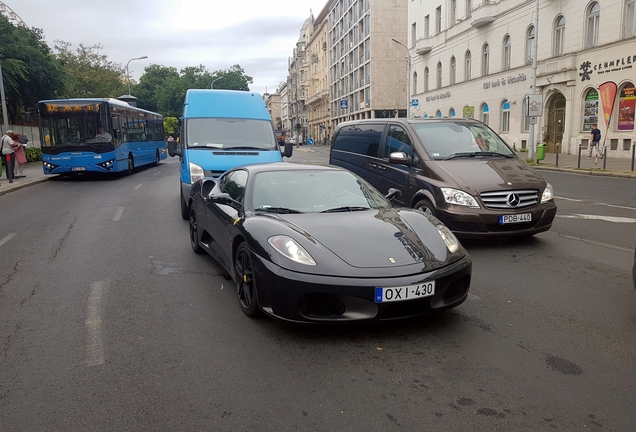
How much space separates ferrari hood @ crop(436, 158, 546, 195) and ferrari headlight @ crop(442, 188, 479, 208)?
75 millimetres

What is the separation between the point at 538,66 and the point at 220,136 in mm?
26046

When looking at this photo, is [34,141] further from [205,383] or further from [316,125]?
[316,125]

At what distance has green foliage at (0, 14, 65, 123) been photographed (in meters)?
29.7

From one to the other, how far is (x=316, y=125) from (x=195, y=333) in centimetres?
10156

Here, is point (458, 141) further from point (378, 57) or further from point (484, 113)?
point (378, 57)

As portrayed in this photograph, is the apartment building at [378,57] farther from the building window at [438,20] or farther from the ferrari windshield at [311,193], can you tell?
the ferrari windshield at [311,193]

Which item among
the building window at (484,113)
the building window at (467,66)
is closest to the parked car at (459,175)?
the building window at (484,113)

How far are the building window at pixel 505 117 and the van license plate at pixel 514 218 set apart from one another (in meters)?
30.8

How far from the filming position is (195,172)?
10.2 meters

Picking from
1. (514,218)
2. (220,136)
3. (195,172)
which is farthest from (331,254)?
(220,136)

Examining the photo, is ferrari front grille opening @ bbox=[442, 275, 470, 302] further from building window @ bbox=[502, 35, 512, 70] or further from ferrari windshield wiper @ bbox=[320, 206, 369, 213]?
building window @ bbox=[502, 35, 512, 70]

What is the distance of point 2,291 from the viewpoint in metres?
5.61

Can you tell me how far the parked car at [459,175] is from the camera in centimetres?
708

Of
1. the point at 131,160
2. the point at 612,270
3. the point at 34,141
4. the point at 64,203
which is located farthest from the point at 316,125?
the point at 612,270
